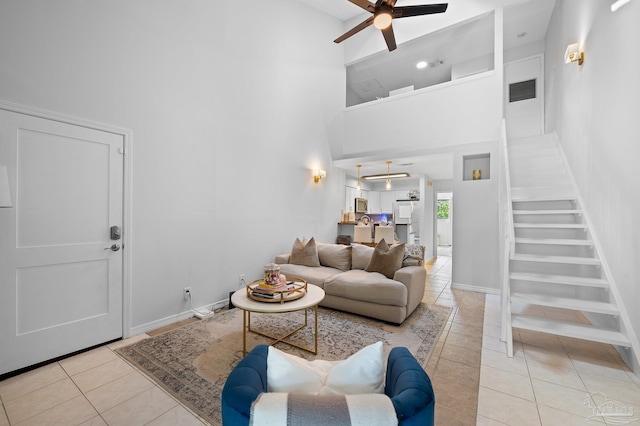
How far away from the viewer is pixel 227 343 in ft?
8.89

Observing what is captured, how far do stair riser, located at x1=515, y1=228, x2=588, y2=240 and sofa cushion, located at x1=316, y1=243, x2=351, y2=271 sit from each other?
97.5 inches

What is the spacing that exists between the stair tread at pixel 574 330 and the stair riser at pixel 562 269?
0.87 metres

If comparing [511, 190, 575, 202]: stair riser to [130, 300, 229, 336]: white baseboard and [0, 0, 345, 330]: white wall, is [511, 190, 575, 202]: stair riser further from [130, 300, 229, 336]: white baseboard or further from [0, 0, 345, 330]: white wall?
[130, 300, 229, 336]: white baseboard

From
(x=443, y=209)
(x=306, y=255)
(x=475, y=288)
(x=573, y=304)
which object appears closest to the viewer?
(x=573, y=304)

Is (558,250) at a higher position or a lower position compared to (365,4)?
lower

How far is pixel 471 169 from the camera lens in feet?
16.5

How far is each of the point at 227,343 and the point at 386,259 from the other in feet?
7.07

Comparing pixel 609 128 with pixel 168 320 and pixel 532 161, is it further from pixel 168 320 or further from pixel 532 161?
pixel 168 320

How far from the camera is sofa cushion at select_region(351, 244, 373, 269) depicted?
158 inches

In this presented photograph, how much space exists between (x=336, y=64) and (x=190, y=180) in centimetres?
452

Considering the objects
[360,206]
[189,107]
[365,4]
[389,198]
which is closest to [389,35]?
[365,4]

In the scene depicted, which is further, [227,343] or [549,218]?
[549,218]

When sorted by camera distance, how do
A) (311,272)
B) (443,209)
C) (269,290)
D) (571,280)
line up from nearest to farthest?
(269,290), (571,280), (311,272), (443,209)

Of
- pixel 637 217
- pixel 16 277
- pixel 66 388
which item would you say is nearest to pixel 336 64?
pixel 637 217
